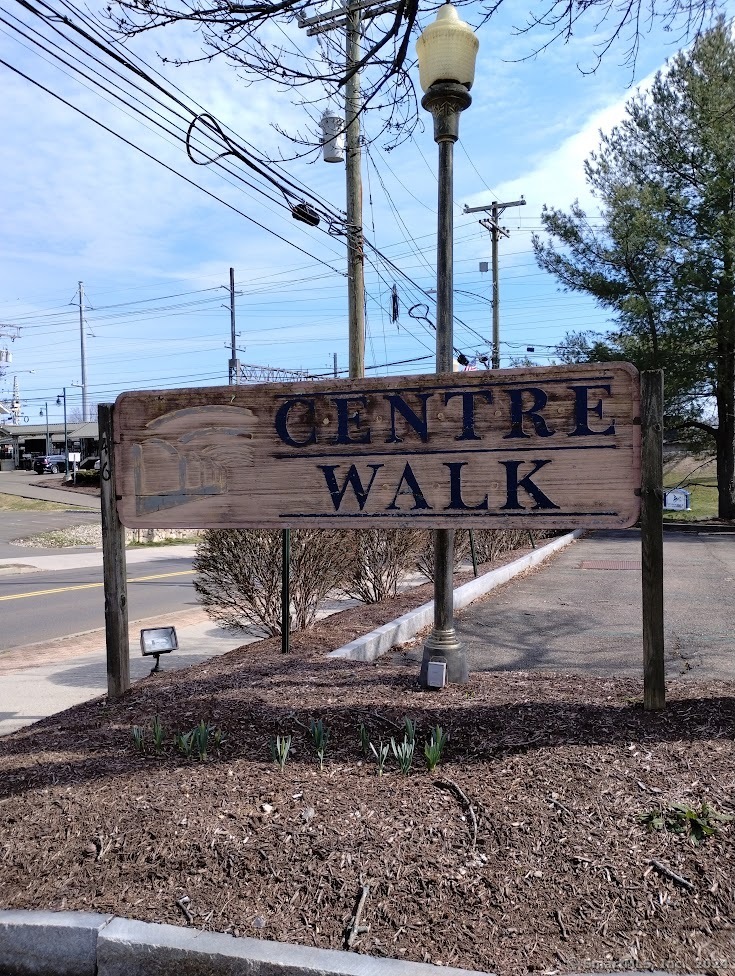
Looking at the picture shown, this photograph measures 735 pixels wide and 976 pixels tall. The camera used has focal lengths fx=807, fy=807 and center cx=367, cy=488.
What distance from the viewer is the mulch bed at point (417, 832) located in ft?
8.42

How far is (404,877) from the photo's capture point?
2.78 metres

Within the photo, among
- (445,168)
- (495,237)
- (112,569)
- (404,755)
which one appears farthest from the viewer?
(495,237)

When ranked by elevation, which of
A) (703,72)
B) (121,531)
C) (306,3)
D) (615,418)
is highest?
(703,72)

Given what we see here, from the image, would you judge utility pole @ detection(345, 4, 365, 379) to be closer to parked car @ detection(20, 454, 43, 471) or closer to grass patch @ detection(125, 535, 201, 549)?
grass patch @ detection(125, 535, 201, 549)

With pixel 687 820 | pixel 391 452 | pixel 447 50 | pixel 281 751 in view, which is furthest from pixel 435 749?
pixel 447 50

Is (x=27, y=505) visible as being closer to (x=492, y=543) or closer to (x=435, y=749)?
(x=492, y=543)

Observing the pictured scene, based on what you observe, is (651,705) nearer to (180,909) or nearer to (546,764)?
(546,764)

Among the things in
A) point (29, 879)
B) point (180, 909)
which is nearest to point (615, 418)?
point (180, 909)

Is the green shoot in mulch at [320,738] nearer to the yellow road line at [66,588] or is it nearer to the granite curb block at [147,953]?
the granite curb block at [147,953]

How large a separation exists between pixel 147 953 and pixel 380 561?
6.93 metres

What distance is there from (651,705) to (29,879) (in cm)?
284

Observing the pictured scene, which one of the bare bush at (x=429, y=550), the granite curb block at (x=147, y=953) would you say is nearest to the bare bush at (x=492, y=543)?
the bare bush at (x=429, y=550)

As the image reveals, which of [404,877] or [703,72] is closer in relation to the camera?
[404,877]

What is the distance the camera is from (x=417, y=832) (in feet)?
9.87
